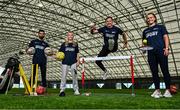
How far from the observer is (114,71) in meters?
61.1

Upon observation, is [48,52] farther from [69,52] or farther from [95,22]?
[95,22]

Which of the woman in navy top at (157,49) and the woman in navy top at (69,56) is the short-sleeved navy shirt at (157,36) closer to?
the woman in navy top at (157,49)

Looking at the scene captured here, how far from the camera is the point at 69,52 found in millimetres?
9758

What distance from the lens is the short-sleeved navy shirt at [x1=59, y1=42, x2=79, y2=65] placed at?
9711mm

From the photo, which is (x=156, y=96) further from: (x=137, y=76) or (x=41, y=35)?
(x=137, y=76)

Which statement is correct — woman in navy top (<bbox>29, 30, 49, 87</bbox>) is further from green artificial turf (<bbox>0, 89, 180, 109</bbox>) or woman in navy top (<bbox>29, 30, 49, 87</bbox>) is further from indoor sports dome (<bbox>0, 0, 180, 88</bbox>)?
indoor sports dome (<bbox>0, 0, 180, 88</bbox>)

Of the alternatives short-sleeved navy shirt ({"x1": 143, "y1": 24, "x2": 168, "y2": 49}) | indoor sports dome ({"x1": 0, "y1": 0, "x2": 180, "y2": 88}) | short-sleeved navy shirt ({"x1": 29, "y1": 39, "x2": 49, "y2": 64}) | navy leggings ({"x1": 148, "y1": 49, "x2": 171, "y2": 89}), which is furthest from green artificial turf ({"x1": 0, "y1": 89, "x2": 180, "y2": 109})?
indoor sports dome ({"x1": 0, "y1": 0, "x2": 180, "y2": 88})

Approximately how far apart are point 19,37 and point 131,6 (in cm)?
2843

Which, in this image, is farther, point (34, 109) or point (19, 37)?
point (19, 37)

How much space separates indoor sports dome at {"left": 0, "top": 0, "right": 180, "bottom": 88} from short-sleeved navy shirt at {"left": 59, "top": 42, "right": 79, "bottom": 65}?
95.0ft

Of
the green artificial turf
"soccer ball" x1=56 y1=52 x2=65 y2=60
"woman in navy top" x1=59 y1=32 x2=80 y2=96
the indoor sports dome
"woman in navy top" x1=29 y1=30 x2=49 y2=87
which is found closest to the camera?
the green artificial turf

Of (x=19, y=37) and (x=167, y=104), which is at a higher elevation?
(x=19, y=37)

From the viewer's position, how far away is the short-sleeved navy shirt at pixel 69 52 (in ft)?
31.9

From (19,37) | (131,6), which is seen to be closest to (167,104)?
(131,6)
